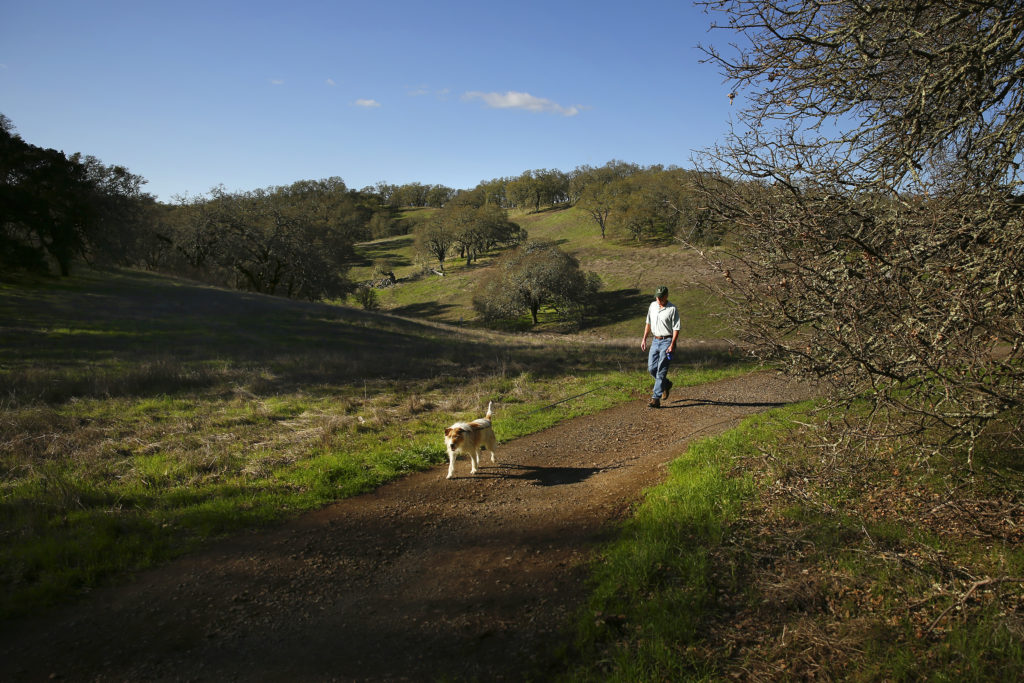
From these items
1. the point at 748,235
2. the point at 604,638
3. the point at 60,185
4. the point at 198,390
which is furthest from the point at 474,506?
the point at 60,185

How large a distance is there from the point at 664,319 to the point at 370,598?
24.5 ft

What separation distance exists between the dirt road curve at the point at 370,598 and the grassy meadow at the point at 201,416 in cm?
59

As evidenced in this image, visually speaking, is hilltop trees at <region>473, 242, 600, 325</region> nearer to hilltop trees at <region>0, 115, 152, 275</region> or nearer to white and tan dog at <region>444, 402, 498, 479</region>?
hilltop trees at <region>0, 115, 152, 275</region>

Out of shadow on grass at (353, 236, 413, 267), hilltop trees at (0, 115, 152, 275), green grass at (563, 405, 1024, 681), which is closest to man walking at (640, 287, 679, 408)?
green grass at (563, 405, 1024, 681)

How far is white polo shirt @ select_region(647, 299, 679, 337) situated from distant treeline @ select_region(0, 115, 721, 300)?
6.14 ft

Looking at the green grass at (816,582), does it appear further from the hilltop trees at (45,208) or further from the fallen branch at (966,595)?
the hilltop trees at (45,208)

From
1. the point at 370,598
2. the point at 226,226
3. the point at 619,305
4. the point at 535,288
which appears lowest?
the point at 370,598

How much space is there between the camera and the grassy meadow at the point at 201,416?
5406 millimetres

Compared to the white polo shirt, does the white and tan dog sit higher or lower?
lower

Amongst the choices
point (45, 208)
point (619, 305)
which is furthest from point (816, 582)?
point (619, 305)

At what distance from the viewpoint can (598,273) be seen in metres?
65.0

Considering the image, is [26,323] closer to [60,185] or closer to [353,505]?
[60,185]

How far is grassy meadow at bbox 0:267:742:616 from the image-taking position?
5.41 metres

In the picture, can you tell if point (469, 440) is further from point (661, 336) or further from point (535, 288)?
point (535, 288)
